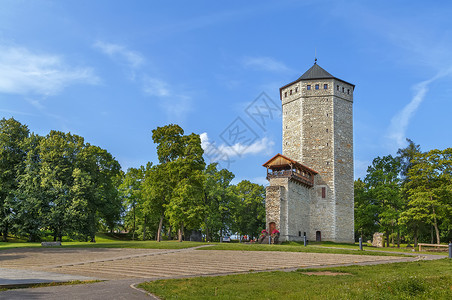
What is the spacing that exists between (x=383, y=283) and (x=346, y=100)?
44.4 meters

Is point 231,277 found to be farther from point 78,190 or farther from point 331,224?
point 331,224

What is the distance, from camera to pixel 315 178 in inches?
1897

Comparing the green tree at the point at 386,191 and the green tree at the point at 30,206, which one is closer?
the green tree at the point at 30,206

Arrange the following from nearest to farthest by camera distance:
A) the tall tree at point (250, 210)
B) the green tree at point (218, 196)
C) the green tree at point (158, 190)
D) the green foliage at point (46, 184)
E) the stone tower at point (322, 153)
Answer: the green foliage at point (46, 184) < the green tree at point (158, 190) < the green tree at point (218, 196) < the stone tower at point (322, 153) < the tall tree at point (250, 210)

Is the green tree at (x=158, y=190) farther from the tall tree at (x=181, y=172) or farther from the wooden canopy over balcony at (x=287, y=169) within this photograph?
the wooden canopy over balcony at (x=287, y=169)

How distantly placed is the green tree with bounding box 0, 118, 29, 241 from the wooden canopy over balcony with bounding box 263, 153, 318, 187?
25.2m

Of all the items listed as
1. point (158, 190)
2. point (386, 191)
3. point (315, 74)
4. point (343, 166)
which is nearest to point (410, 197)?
point (386, 191)

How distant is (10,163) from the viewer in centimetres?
3653

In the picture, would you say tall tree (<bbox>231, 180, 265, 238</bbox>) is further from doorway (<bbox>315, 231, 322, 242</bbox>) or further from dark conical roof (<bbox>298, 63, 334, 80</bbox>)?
dark conical roof (<bbox>298, 63, 334, 80</bbox>)

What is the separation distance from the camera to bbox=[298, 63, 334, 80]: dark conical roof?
49.7m

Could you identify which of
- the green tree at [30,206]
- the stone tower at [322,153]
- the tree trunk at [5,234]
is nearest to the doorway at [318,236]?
the stone tower at [322,153]

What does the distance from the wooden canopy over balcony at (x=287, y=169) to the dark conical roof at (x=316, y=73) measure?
1216 centimetres

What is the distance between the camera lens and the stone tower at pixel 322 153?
46.6 m

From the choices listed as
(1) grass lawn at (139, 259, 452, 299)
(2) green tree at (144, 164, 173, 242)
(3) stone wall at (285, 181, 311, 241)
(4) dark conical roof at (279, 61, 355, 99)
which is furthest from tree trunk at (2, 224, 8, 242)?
(4) dark conical roof at (279, 61, 355, 99)
